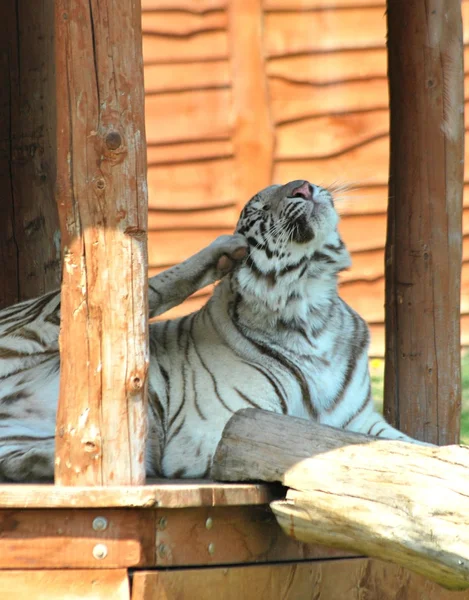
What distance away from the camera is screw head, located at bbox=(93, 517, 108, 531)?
277 centimetres

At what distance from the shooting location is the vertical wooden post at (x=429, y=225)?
4250mm

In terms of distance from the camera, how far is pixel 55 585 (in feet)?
9.10

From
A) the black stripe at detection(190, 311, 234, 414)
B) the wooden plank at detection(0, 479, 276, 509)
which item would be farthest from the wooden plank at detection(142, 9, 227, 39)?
the wooden plank at detection(0, 479, 276, 509)

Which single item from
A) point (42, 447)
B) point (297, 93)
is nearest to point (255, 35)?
point (297, 93)

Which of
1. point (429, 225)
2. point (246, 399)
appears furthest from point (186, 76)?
point (246, 399)

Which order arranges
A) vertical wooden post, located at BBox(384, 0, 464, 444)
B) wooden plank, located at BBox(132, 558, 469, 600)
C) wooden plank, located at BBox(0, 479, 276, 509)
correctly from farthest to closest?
vertical wooden post, located at BBox(384, 0, 464, 444)
wooden plank, located at BBox(132, 558, 469, 600)
wooden plank, located at BBox(0, 479, 276, 509)

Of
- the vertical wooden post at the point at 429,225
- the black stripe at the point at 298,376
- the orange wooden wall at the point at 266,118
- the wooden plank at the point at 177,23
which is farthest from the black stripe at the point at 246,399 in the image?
the wooden plank at the point at 177,23

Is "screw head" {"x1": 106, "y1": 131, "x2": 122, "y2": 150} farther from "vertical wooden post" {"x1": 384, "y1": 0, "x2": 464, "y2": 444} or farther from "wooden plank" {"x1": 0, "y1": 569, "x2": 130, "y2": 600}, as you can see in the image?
"vertical wooden post" {"x1": 384, "y1": 0, "x2": 464, "y2": 444}

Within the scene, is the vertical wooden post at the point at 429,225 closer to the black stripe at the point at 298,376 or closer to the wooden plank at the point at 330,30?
the black stripe at the point at 298,376

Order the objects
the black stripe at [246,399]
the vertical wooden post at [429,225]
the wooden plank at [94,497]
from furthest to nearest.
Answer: the vertical wooden post at [429,225], the black stripe at [246,399], the wooden plank at [94,497]

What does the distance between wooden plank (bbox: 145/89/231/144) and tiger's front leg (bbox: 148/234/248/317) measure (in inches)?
173

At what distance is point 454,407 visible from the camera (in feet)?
14.0

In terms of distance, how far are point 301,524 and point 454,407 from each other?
61.2 inches

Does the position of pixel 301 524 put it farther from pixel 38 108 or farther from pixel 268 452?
pixel 38 108
